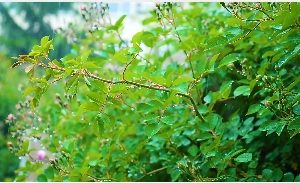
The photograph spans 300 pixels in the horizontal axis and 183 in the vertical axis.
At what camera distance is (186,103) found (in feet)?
4.52

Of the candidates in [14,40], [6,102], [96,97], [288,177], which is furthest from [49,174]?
[14,40]

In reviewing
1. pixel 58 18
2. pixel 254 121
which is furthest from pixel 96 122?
pixel 58 18

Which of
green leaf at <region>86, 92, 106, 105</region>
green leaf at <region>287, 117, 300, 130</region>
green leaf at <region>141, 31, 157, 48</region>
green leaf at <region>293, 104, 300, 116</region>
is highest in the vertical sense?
green leaf at <region>141, 31, 157, 48</region>

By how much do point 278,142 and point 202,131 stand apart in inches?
13.0

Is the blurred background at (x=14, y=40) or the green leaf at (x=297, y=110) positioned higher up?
the blurred background at (x=14, y=40)

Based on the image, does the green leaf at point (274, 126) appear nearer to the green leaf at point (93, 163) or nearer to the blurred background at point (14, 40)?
the green leaf at point (93, 163)

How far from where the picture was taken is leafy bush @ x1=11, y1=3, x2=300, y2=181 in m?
1.09

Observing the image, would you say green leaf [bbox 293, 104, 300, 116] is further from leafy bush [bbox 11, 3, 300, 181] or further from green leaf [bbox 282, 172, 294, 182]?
green leaf [bbox 282, 172, 294, 182]

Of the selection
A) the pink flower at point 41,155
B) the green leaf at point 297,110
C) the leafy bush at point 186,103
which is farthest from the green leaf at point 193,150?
the pink flower at point 41,155

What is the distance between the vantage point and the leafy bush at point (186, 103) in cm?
109

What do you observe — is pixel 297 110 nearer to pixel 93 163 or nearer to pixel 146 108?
pixel 146 108

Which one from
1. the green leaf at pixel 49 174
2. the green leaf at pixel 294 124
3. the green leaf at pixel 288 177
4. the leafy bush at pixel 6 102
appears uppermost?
the leafy bush at pixel 6 102

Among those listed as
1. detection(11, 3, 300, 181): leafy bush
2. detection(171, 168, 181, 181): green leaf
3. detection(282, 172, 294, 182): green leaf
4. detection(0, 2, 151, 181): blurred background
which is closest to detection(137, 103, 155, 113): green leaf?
detection(11, 3, 300, 181): leafy bush

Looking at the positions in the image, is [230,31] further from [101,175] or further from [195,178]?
[101,175]
